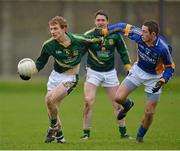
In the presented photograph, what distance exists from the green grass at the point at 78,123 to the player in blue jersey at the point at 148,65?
2.31ft

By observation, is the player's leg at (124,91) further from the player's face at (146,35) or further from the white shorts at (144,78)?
the player's face at (146,35)

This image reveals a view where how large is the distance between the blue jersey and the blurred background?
856 inches

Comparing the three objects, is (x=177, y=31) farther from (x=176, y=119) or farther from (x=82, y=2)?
(x=176, y=119)

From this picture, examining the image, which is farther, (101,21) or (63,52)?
(101,21)

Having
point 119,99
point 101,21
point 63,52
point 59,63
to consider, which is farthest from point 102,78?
point 63,52

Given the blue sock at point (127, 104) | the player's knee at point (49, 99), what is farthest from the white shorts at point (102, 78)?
the player's knee at point (49, 99)

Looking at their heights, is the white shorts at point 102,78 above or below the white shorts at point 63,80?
above

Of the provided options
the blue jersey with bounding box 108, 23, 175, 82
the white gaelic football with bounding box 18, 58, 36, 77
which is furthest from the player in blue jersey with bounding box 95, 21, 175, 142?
the white gaelic football with bounding box 18, 58, 36, 77

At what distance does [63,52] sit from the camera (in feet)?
46.8

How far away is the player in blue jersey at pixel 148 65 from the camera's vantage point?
45.8 ft

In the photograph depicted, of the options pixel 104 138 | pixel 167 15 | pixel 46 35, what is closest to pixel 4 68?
pixel 46 35

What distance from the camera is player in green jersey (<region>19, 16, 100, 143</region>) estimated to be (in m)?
14.1

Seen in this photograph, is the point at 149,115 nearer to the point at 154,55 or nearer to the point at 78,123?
the point at 154,55

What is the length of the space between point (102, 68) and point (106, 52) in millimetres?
341
